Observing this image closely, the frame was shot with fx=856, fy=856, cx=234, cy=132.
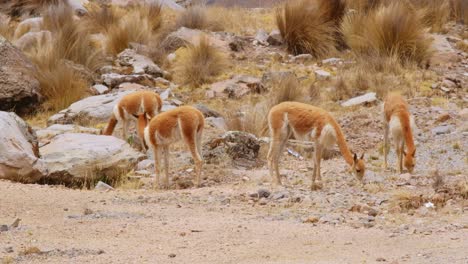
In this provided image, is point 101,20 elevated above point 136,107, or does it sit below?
below

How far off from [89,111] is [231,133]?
13.0ft

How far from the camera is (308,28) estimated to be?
2197cm

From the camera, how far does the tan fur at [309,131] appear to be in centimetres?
1080

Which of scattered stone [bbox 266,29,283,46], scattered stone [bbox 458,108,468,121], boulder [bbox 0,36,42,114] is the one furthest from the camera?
scattered stone [bbox 266,29,283,46]

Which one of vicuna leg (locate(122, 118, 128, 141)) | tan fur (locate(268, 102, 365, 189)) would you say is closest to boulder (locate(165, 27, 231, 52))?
vicuna leg (locate(122, 118, 128, 141))

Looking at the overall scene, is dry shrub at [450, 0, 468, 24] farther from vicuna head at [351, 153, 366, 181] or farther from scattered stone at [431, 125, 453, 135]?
vicuna head at [351, 153, 366, 181]

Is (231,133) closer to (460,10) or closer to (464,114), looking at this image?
(464,114)

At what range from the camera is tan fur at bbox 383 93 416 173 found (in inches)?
462

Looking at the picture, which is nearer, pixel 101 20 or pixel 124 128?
pixel 124 128

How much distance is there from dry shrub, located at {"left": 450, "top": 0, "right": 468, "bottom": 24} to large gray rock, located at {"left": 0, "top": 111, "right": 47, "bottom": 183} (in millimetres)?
15590

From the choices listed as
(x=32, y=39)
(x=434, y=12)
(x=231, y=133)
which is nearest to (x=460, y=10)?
(x=434, y=12)

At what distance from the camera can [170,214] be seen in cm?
927

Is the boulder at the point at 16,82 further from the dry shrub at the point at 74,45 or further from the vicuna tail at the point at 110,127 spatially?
the vicuna tail at the point at 110,127

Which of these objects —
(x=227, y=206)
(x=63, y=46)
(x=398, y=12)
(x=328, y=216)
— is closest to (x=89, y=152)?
(x=227, y=206)
